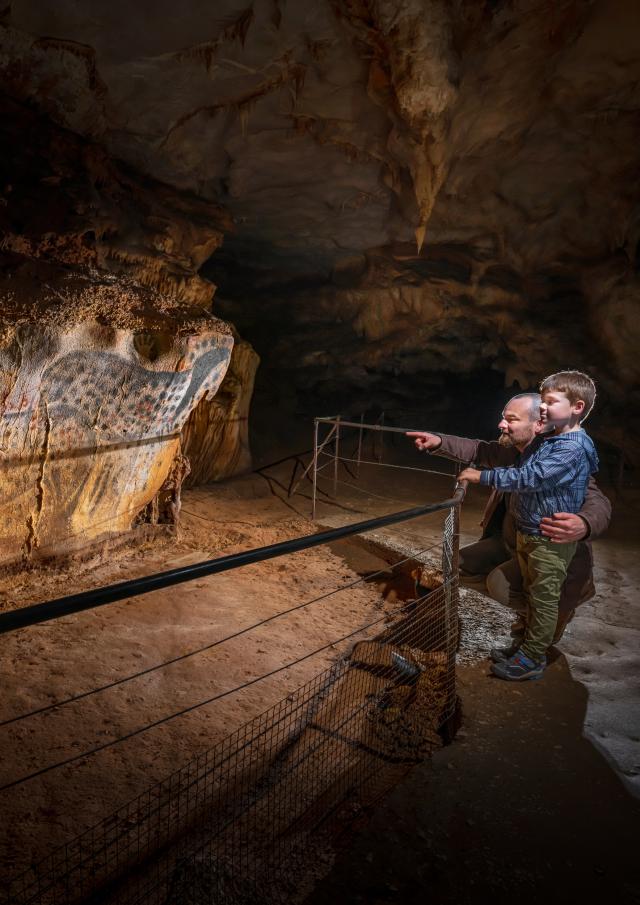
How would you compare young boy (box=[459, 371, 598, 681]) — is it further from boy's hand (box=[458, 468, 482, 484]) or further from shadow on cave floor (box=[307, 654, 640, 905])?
shadow on cave floor (box=[307, 654, 640, 905])

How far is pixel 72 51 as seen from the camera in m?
5.48

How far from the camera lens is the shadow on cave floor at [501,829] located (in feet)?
6.06

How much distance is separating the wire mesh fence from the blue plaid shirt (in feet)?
1.35

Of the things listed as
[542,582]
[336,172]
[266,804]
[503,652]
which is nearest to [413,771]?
[266,804]

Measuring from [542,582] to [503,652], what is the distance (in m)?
0.80

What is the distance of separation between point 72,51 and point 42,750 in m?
6.28

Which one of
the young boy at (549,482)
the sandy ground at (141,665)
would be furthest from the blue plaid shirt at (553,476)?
the sandy ground at (141,665)

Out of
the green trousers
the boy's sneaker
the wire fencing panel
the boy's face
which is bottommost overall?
the wire fencing panel

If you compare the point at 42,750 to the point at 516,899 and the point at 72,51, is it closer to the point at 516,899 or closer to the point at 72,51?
the point at 516,899

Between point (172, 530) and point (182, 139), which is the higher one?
point (182, 139)

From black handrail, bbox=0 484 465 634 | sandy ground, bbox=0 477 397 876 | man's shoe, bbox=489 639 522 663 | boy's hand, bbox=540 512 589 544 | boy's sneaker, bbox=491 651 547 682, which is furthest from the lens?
man's shoe, bbox=489 639 522 663

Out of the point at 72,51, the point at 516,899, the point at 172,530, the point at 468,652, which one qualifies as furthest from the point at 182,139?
the point at 516,899

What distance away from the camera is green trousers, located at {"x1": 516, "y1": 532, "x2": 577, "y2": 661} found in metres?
3.04

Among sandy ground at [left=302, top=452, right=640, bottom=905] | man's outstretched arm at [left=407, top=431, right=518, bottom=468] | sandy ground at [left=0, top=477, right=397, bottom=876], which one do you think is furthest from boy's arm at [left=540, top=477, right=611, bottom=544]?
sandy ground at [left=0, top=477, right=397, bottom=876]
